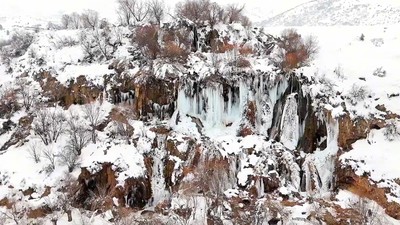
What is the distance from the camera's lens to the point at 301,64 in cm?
3225

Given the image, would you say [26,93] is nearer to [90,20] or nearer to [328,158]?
[90,20]

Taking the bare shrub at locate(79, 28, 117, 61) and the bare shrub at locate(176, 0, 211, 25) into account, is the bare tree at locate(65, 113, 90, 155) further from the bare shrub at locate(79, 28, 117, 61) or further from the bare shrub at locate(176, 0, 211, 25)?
the bare shrub at locate(176, 0, 211, 25)

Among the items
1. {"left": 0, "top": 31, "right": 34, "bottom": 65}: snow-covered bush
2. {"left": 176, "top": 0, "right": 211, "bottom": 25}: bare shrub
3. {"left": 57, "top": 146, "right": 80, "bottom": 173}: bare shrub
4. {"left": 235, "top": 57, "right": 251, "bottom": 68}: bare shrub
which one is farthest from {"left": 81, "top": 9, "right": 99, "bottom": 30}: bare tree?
{"left": 57, "top": 146, "right": 80, "bottom": 173}: bare shrub

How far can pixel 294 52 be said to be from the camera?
32906 mm

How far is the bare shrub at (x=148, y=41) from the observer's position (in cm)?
3344

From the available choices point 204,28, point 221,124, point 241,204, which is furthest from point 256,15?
point 241,204

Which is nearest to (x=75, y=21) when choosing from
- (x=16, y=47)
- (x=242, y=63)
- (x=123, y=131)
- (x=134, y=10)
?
(x=16, y=47)

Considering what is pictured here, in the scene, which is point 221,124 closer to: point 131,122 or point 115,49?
point 131,122

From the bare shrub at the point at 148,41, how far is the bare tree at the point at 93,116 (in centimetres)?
691

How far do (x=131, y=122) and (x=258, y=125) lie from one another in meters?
10.5

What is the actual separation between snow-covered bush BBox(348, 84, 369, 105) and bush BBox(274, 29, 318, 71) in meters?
4.99

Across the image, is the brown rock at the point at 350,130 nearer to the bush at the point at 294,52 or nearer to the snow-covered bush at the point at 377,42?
the bush at the point at 294,52

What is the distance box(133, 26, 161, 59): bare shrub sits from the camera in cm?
3344

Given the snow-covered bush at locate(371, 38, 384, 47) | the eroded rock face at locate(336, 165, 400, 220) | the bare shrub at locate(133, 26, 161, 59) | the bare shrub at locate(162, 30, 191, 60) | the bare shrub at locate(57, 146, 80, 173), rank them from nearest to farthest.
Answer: the eroded rock face at locate(336, 165, 400, 220), the bare shrub at locate(57, 146, 80, 173), the bare shrub at locate(162, 30, 191, 60), the bare shrub at locate(133, 26, 161, 59), the snow-covered bush at locate(371, 38, 384, 47)
